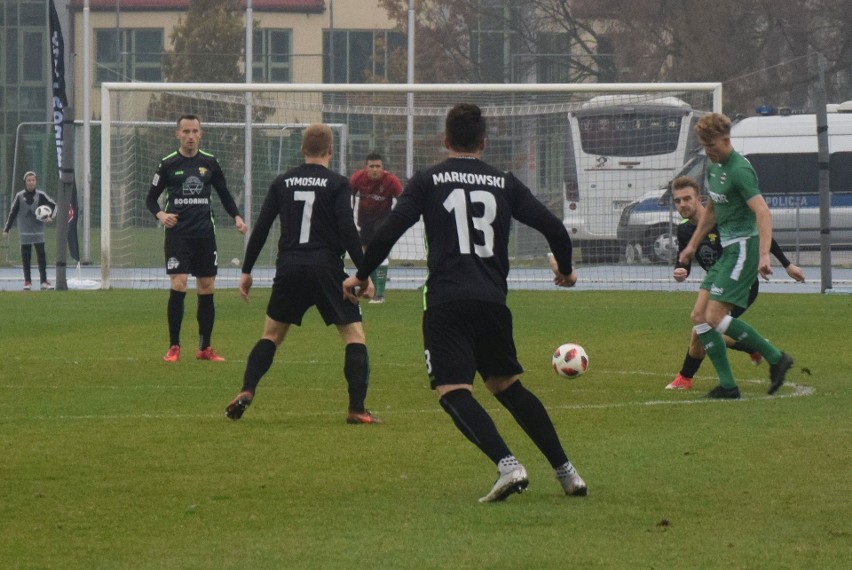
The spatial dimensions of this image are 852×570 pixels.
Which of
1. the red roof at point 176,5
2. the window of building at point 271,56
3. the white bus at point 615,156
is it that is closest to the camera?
the white bus at point 615,156

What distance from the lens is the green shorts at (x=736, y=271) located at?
9977 mm

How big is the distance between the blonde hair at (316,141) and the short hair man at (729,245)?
7.68 ft

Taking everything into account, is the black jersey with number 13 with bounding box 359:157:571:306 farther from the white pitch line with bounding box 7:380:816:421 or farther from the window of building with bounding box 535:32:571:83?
the window of building with bounding box 535:32:571:83

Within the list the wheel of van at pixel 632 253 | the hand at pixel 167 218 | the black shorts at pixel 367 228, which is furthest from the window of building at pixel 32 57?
the hand at pixel 167 218

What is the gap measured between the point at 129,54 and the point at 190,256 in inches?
1169

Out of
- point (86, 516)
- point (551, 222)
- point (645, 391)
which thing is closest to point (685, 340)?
point (645, 391)

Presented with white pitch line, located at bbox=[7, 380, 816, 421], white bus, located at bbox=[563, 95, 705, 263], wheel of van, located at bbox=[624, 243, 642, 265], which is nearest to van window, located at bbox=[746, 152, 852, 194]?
white bus, located at bbox=[563, 95, 705, 263]

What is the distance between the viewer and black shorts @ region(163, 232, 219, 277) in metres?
13.0

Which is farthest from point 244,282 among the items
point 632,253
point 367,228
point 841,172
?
point 841,172

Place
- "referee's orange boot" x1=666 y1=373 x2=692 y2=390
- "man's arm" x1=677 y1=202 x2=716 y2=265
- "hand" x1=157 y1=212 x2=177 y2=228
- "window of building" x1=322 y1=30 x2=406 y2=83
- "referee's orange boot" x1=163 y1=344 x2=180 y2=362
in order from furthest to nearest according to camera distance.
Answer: "window of building" x1=322 y1=30 x2=406 y2=83 < "referee's orange boot" x1=163 y1=344 x2=180 y2=362 < "hand" x1=157 y1=212 x2=177 y2=228 < "referee's orange boot" x1=666 y1=373 x2=692 y2=390 < "man's arm" x1=677 y1=202 x2=716 y2=265

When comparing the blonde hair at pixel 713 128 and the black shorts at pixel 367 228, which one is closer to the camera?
the blonde hair at pixel 713 128

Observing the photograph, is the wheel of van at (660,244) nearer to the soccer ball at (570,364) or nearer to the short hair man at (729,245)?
the short hair man at (729,245)

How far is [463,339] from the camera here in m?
6.74

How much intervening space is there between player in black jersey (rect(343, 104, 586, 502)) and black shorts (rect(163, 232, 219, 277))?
20.8ft
